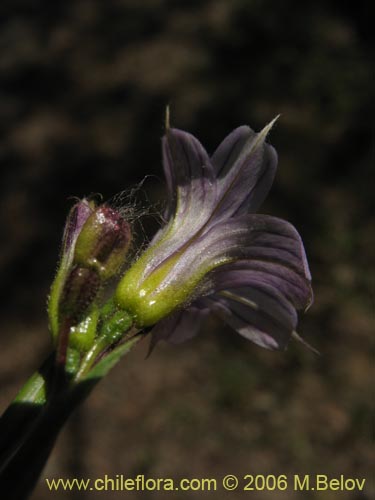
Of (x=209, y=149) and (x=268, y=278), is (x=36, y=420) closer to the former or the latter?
(x=268, y=278)

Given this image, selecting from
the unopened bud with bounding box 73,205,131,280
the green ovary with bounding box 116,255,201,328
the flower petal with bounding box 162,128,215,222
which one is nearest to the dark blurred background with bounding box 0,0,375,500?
the flower petal with bounding box 162,128,215,222

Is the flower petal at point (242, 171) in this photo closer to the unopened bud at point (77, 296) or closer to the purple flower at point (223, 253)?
the purple flower at point (223, 253)

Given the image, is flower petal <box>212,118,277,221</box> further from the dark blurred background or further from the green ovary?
the dark blurred background

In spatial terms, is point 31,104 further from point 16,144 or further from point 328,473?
point 328,473

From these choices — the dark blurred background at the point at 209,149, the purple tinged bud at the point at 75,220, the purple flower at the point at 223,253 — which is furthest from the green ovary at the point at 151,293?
the dark blurred background at the point at 209,149

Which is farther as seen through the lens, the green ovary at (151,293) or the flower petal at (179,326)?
the flower petal at (179,326)
